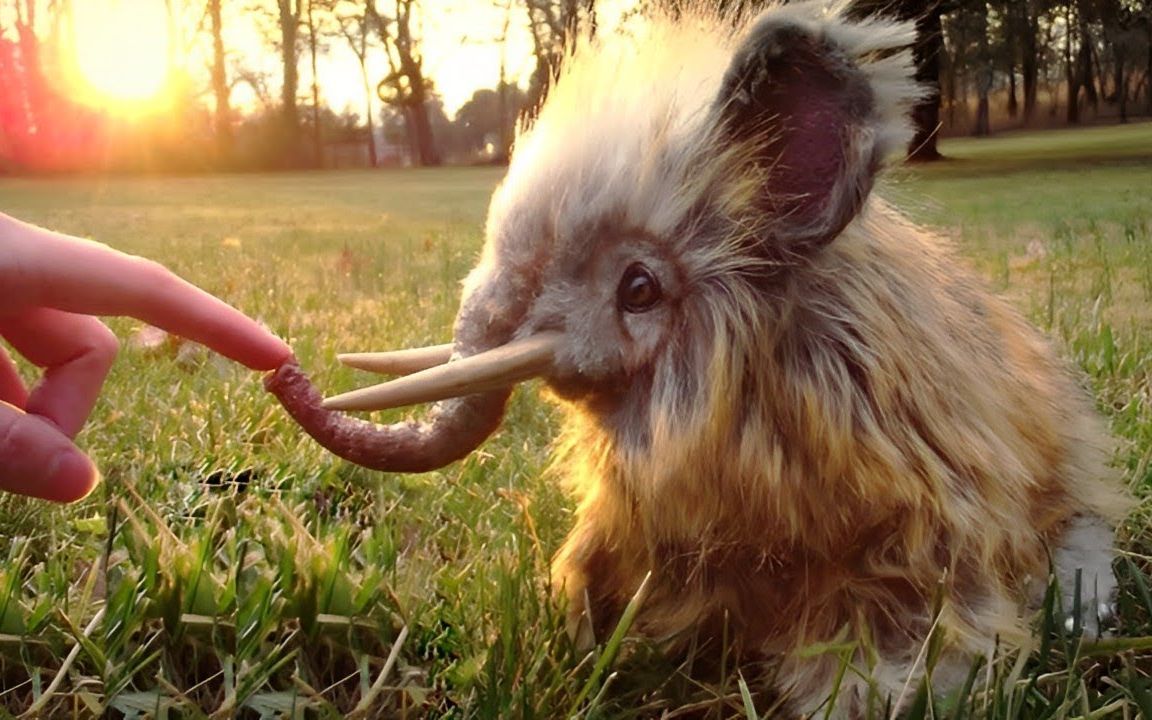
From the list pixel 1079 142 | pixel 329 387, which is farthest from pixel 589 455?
pixel 1079 142

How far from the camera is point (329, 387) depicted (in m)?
2.44

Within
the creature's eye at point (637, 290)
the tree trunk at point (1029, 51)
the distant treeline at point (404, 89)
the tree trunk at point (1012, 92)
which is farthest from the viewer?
the tree trunk at point (1012, 92)

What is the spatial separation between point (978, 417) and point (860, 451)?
0.53ft

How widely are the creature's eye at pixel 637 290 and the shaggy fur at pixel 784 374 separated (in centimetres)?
1

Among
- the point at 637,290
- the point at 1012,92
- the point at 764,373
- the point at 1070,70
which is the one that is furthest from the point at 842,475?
the point at 1012,92

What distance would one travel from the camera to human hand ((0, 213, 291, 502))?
101cm

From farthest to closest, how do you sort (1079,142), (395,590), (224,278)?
(1079,142), (224,278), (395,590)

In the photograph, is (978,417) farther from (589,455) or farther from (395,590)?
(395,590)

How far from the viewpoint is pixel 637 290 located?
3.61 ft

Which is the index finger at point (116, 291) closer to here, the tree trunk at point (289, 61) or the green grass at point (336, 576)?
the green grass at point (336, 576)

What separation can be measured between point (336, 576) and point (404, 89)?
5009 millimetres

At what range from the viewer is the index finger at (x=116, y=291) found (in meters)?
1.02

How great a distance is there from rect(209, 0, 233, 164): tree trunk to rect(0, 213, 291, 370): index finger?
10.1ft

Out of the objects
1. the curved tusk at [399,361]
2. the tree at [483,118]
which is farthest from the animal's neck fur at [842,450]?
the tree at [483,118]
